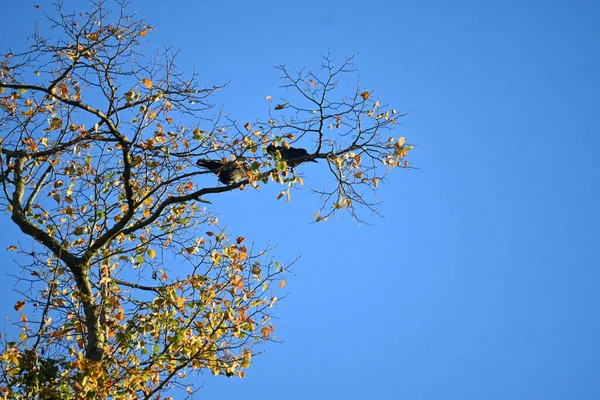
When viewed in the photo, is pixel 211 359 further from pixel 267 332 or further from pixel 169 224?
pixel 169 224

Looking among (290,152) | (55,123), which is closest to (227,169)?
(290,152)

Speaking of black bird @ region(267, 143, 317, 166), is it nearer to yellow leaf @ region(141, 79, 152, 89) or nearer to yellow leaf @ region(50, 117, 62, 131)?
yellow leaf @ region(141, 79, 152, 89)

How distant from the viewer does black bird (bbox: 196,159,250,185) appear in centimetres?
955

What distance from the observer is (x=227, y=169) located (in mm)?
9695

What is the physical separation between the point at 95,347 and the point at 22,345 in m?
0.85

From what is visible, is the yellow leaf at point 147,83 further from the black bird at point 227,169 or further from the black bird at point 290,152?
the black bird at point 290,152

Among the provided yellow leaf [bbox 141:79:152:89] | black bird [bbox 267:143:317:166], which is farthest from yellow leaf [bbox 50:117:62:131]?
black bird [bbox 267:143:317:166]

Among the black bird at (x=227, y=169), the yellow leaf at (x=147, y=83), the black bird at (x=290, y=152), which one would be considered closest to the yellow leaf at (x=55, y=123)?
the yellow leaf at (x=147, y=83)

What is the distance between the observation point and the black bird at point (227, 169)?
31.3 ft

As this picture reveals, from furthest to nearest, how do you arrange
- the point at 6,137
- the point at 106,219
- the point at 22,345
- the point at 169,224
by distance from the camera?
the point at 169,224 < the point at 6,137 < the point at 106,219 < the point at 22,345

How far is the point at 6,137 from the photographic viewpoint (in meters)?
10.4

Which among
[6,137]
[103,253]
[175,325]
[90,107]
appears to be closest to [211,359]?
[175,325]

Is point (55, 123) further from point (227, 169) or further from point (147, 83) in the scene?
point (227, 169)

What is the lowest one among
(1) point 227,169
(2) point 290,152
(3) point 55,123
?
(1) point 227,169
